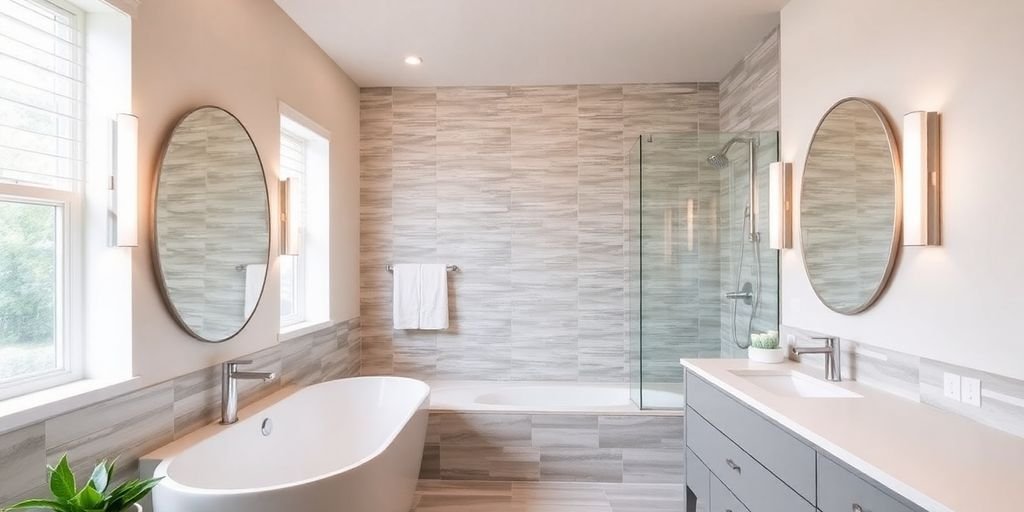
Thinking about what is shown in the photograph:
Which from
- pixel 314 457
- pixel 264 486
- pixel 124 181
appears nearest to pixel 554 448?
pixel 314 457

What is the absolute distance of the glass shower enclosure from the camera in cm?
295

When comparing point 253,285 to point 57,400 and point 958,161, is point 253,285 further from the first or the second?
point 958,161

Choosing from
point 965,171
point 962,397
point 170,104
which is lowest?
point 962,397

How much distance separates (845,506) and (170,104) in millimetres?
2572

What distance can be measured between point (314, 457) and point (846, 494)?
2421mm

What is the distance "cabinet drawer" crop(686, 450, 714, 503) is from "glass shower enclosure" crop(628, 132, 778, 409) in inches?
27.9

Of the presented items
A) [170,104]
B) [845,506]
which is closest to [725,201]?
[845,506]

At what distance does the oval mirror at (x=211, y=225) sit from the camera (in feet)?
6.24

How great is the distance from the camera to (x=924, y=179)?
1.65 metres

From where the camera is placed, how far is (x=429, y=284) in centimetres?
385

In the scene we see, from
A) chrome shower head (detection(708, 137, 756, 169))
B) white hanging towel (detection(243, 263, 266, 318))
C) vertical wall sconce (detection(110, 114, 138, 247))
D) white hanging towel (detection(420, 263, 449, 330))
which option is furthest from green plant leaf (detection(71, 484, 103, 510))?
chrome shower head (detection(708, 137, 756, 169))

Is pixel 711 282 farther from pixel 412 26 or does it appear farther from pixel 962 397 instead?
pixel 412 26

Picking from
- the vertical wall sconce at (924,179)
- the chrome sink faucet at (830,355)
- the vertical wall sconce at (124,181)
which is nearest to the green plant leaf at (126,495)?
the vertical wall sconce at (124,181)

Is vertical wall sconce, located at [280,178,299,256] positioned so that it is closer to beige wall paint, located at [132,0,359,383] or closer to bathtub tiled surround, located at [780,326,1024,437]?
beige wall paint, located at [132,0,359,383]
